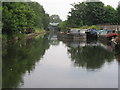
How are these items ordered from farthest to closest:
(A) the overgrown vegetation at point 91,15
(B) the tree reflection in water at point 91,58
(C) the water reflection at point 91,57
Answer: (A) the overgrown vegetation at point 91,15, (C) the water reflection at point 91,57, (B) the tree reflection in water at point 91,58

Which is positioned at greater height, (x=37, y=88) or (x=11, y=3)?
(x=11, y=3)

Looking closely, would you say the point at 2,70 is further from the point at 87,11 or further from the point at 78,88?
the point at 87,11

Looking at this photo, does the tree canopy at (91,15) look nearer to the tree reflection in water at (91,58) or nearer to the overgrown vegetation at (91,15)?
the overgrown vegetation at (91,15)

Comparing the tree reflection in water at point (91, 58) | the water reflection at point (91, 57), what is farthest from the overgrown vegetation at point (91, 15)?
the tree reflection in water at point (91, 58)

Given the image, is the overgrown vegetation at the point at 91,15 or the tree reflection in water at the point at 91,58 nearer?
the tree reflection in water at the point at 91,58

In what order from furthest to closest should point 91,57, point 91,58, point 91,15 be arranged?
1. point 91,15
2. point 91,57
3. point 91,58

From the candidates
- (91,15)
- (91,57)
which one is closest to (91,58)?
(91,57)

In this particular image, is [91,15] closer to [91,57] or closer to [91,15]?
[91,15]

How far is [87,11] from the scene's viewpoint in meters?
76.4

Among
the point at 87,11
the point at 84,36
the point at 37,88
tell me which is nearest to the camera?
the point at 37,88

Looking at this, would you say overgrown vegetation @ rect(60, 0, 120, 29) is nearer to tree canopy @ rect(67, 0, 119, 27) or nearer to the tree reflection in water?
tree canopy @ rect(67, 0, 119, 27)

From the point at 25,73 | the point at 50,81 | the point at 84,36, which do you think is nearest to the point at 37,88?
the point at 50,81

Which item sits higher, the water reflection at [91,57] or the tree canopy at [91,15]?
the tree canopy at [91,15]

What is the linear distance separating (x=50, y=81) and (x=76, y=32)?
152ft
